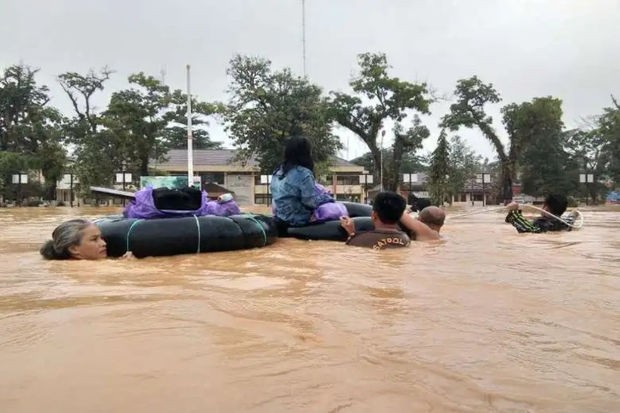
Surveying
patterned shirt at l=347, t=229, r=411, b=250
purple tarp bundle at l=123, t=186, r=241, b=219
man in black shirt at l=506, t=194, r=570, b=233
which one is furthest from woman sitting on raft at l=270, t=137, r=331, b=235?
man in black shirt at l=506, t=194, r=570, b=233

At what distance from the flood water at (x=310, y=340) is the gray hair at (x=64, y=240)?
0.75m

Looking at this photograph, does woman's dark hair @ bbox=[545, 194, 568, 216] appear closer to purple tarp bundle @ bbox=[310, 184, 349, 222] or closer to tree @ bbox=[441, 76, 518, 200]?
purple tarp bundle @ bbox=[310, 184, 349, 222]

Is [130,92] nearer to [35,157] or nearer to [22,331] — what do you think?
[35,157]

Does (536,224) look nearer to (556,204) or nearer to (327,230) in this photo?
(556,204)

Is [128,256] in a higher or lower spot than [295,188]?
lower

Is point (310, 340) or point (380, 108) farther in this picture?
point (380, 108)

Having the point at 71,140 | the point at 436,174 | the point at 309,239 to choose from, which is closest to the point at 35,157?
the point at 71,140

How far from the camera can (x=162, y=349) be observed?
7.03 ft

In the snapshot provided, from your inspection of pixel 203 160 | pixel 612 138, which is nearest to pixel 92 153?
pixel 203 160

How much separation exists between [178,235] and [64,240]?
0.98 meters

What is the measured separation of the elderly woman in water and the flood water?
69cm

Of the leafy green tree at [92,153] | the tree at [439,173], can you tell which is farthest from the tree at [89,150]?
the tree at [439,173]

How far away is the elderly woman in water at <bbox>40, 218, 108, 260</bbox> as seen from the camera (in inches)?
200

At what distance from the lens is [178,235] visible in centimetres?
547
